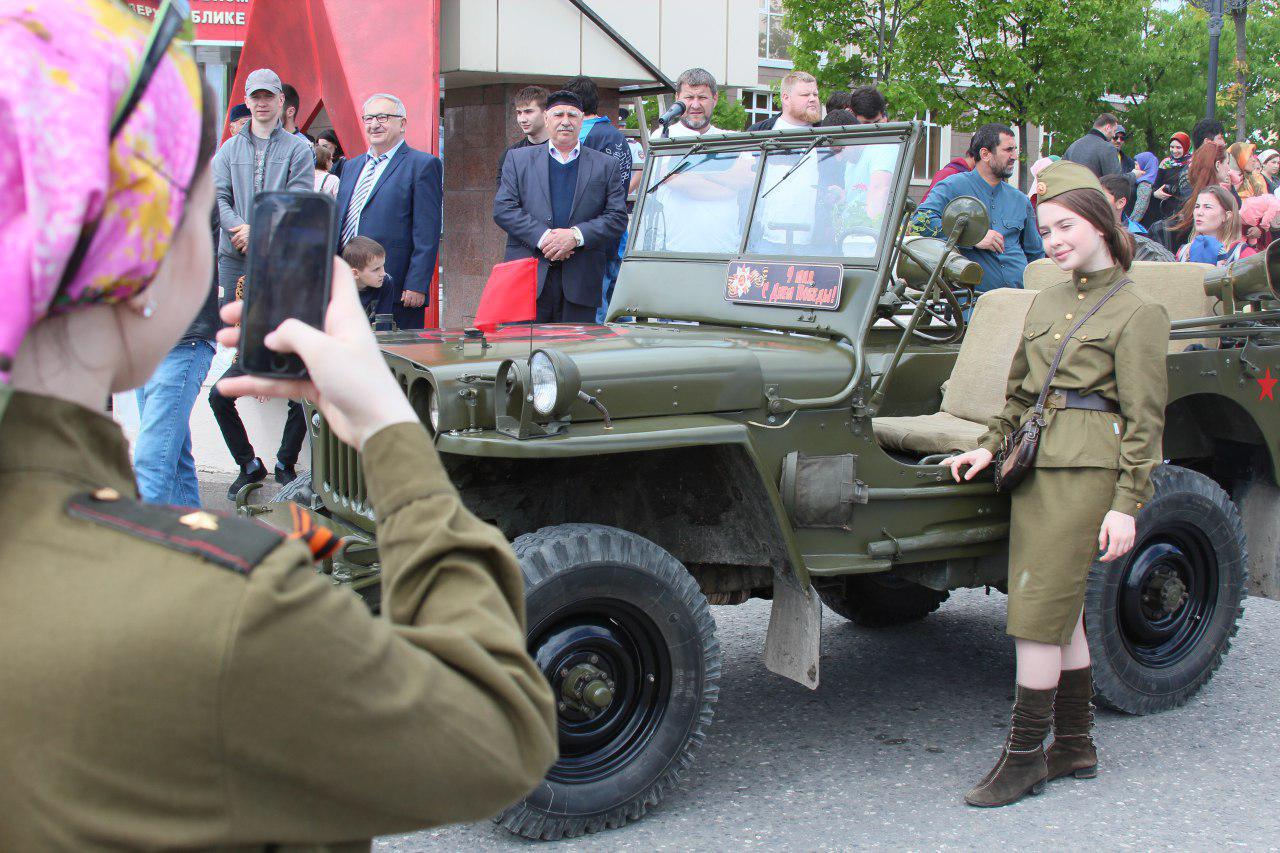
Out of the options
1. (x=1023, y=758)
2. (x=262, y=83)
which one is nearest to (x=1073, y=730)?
(x=1023, y=758)

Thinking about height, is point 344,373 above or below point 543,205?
below

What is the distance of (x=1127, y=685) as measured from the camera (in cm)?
465

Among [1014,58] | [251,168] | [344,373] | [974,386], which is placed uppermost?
[1014,58]

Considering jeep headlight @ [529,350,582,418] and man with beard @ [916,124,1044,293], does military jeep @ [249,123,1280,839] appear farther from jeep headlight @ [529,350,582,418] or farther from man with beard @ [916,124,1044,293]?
man with beard @ [916,124,1044,293]

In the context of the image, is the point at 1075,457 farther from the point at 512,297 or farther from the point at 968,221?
the point at 512,297

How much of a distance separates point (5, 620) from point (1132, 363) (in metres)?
3.50

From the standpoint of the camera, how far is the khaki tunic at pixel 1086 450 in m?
3.90

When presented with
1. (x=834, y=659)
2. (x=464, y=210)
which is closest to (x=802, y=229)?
(x=834, y=659)

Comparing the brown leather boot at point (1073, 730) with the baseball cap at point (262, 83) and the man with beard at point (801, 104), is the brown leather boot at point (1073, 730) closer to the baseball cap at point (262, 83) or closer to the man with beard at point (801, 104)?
the man with beard at point (801, 104)

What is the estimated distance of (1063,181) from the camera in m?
4.06

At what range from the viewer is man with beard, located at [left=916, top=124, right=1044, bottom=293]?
7031 millimetres

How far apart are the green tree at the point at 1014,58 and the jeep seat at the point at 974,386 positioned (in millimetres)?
19729

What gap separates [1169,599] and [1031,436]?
1.13 m

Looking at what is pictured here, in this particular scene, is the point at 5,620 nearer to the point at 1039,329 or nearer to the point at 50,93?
the point at 50,93
